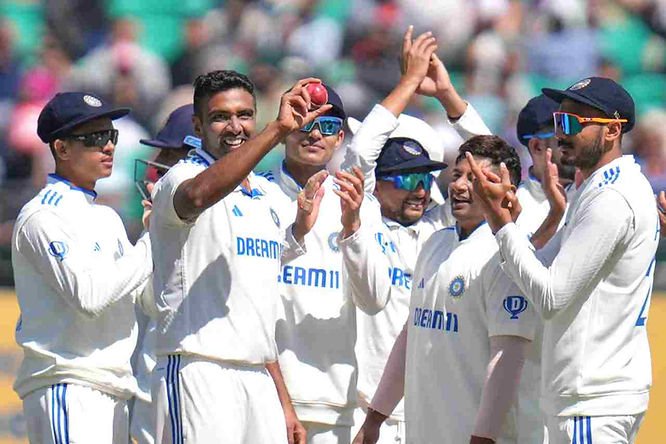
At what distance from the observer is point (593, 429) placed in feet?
17.2

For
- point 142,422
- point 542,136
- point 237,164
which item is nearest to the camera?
point 237,164

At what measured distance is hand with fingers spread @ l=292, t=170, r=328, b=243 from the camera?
6.18 metres

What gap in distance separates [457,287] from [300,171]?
1.11 metres

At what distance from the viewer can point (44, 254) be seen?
5746 mm

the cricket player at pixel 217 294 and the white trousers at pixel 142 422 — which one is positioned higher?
the cricket player at pixel 217 294

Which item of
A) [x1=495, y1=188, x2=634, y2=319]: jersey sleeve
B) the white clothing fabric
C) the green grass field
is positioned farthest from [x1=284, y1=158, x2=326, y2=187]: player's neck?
the green grass field

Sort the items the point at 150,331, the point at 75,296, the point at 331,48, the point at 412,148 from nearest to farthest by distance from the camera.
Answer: the point at 75,296 < the point at 412,148 < the point at 150,331 < the point at 331,48

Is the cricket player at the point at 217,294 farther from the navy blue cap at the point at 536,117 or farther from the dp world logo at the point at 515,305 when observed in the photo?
the navy blue cap at the point at 536,117

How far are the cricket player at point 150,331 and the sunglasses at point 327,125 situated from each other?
0.97 m

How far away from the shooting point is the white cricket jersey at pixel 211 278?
5.45m

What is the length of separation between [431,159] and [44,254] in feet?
7.84

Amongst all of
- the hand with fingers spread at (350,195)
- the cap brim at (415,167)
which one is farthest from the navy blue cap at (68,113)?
the cap brim at (415,167)

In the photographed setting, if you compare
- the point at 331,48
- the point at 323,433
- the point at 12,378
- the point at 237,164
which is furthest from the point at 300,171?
the point at 331,48

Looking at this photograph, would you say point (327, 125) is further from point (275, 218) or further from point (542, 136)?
point (542, 136)
